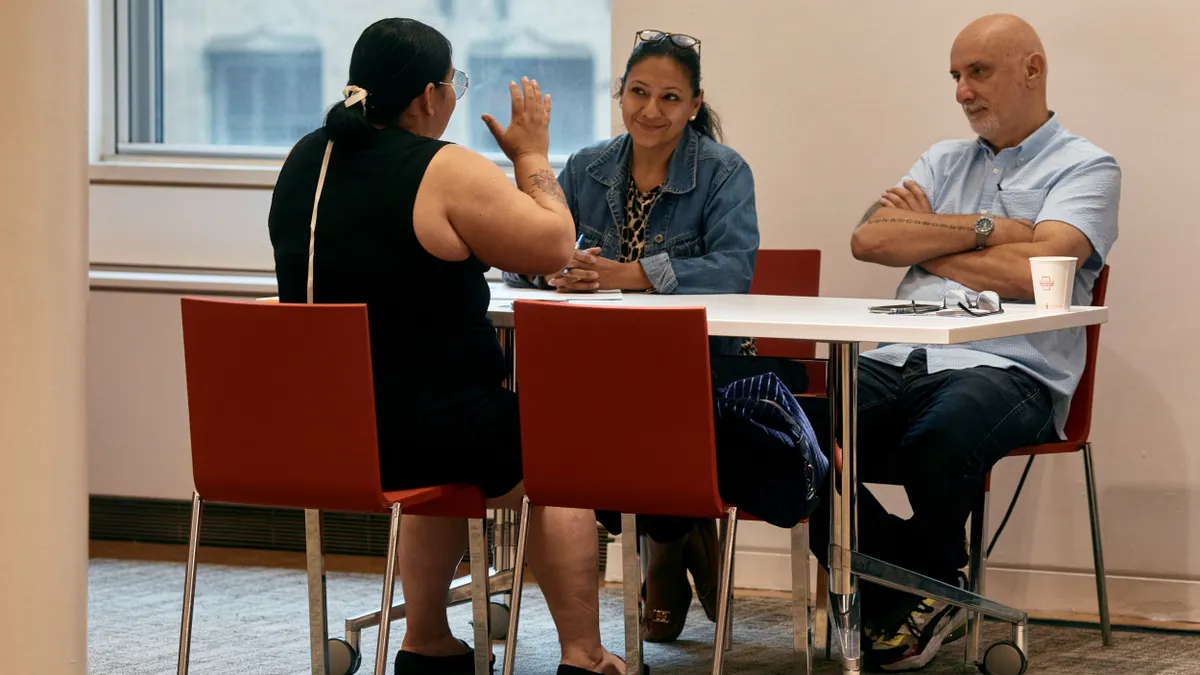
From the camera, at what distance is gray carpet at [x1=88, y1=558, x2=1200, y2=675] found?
3.25 m

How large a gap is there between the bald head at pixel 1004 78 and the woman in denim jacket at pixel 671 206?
0.60m

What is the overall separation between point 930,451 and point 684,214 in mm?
797

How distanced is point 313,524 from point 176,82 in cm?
252

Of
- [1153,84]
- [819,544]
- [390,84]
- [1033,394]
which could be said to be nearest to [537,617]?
[819,544]

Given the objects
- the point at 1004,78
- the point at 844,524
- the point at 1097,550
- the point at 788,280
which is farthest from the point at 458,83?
the point at 1097,550

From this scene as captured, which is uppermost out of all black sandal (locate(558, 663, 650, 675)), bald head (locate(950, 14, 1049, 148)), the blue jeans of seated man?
bald head (locate(950, 14, 1049, 148))

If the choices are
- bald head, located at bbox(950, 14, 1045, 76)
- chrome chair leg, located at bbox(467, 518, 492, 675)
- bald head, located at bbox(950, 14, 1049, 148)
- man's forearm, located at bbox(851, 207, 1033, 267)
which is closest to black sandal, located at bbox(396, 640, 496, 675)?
chrome chair leg, located at bbox(467, 518, 492, 675)

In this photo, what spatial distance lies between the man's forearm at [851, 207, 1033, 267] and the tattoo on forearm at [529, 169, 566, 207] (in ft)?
3.03

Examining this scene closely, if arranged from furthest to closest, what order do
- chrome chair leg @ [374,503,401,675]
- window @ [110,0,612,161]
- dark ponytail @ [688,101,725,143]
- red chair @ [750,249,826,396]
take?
window @ [110,0,612,161], red chair @ [750,249,826,396], dark ponytail @ [688,101,725,143], chrome chair leg @ [374,503,401,675]

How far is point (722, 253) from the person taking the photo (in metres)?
3.27

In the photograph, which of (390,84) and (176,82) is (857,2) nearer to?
(390,84)

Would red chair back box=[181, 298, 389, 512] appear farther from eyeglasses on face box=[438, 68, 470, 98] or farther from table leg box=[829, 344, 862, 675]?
table leg box=[829, 344, 862, 675]

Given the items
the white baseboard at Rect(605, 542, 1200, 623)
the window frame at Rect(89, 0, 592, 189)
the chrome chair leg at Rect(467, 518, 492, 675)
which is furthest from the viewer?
the window frame at Rect(89, 0, 592, 189)

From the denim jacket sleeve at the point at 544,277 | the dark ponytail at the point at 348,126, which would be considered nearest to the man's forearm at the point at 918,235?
the denim jacket sleeve at the point at 544,277
